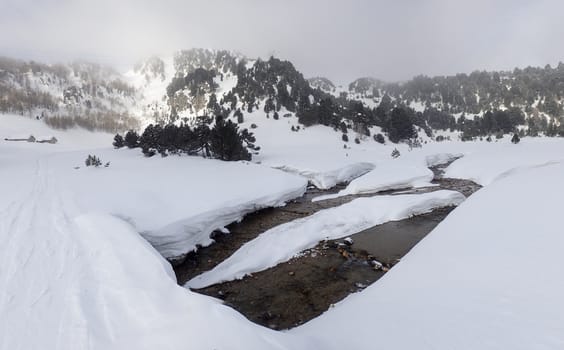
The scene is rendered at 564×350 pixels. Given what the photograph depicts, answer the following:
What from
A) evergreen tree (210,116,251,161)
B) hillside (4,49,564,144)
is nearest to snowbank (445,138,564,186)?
evergreen tree (210,116,251,161)

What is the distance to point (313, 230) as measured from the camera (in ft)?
60.3

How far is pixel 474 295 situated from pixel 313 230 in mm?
11753

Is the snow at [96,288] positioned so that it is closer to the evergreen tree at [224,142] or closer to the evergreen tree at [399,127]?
the evergreen tree at [224,142]

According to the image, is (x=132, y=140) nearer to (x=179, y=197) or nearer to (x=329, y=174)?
(x=329, y=174)

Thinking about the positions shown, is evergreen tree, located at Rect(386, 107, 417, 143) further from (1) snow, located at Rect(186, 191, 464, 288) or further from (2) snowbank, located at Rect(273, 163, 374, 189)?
(1) snow, located at Rect(186, 191, 464, 288)

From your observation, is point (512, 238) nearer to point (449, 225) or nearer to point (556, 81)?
point (449, 225)

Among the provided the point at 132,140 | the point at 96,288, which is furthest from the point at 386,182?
the point at 132,140

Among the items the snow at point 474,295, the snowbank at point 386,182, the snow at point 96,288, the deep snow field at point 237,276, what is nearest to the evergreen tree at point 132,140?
the deep snow field at point 237,276

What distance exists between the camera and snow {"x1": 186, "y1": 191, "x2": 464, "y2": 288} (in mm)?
14492

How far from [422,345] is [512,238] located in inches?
237

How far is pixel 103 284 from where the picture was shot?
8328 mm

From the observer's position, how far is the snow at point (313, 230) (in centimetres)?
1449

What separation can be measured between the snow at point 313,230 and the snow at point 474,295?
6.58 m

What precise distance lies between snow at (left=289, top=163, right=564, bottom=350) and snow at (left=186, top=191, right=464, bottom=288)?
6576 millimetres
